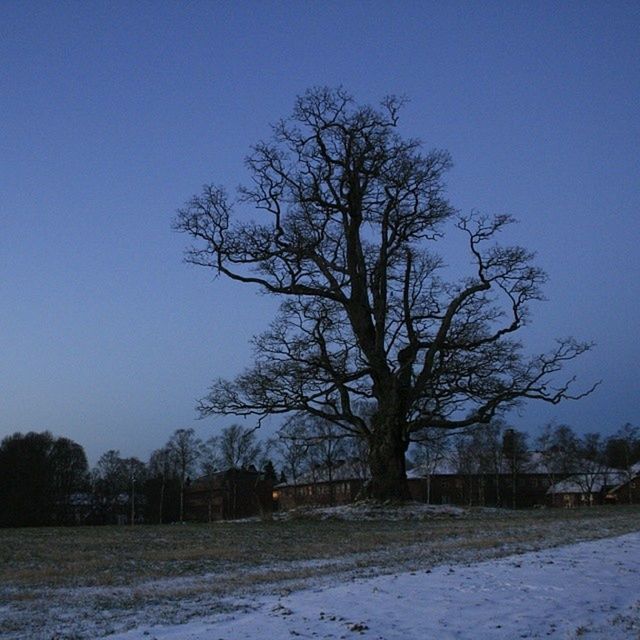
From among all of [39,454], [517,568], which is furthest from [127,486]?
[517,568]

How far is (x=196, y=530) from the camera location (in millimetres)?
21359

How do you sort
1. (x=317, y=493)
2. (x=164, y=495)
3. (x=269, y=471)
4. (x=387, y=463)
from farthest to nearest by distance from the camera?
(x=269, y=471)
(x=317, y=493)
(x=164, y=495)
(x=387, y=463)

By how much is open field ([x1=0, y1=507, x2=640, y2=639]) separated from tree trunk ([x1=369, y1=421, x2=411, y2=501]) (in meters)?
6.19

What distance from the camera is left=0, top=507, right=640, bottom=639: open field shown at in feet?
30.5

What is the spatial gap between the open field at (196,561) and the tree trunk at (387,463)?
20.3ft

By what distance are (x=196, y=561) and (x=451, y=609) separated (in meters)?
7.23

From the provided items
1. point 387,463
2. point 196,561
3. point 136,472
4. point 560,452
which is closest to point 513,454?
point 560,452

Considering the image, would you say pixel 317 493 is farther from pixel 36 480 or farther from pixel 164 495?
pixel 36 480

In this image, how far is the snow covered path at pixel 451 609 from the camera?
24.1 feet

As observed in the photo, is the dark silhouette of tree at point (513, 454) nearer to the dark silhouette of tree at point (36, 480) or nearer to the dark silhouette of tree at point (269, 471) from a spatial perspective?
the dark silhouette of tree at point (269, 471)

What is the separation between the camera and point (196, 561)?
1420 cm

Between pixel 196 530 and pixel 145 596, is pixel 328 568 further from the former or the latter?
pixel 196 530

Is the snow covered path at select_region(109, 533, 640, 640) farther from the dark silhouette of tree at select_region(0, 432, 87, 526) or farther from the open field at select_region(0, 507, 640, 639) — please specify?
the dark silhouette of tree at select_region(0, 432, 87, 526)

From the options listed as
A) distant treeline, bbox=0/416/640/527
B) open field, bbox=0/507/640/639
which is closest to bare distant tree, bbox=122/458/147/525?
distant treeline, bbox=0/416/640/527
